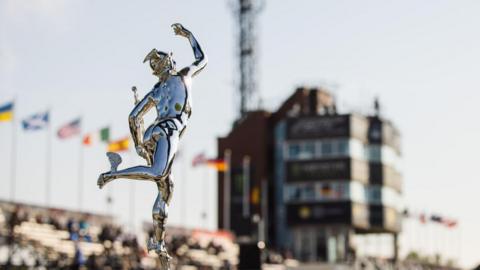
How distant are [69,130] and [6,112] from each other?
4.79 metres

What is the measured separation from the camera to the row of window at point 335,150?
84.9 m

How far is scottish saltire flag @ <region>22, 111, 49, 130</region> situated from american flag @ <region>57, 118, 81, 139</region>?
1516mm

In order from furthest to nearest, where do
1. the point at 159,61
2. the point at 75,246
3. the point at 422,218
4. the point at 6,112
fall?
1. the point at 422,218
2. the point at 6,112
3. the point at 75,246
4. the point at 159,61

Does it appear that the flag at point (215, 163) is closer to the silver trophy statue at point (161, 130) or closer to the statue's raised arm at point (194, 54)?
the statue's raised arm at point (194, 54)

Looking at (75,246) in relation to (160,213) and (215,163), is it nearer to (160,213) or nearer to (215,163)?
(160,213)

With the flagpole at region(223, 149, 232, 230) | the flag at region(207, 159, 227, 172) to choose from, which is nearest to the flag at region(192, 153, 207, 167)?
the flag at region(207, 159, 227, 172)

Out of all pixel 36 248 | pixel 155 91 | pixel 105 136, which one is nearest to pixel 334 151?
pixel 105 136

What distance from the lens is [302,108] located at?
297ft

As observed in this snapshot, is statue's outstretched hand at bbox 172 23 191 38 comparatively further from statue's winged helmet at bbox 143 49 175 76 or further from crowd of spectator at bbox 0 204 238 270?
crowd of spectator at bbox 0 204 238 270

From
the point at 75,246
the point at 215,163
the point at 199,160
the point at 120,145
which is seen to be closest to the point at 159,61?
the point at 75,246

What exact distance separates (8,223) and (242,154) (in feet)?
177

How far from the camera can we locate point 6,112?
5034cm

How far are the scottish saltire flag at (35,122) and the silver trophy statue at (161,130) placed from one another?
39450 millimetres

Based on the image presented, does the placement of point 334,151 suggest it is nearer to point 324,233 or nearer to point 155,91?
point 324,233
